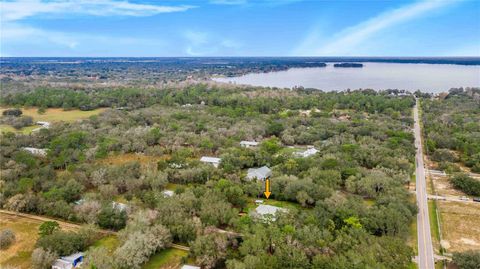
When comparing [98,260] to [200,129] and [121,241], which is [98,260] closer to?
[121,241]

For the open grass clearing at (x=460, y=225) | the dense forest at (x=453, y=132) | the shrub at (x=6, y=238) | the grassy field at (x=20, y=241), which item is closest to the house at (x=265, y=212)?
the open grass clearing at (x=460, y=225)

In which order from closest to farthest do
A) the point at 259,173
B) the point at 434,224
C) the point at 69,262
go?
the point at 69,262
the point at 434,224
the point at 259,173

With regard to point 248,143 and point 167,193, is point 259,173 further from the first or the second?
point 248,143

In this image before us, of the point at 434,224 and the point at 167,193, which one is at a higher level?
the point at 167,193

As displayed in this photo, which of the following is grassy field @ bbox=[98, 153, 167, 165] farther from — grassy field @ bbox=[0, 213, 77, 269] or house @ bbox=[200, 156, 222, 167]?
grassy field @ bbox=[0, 213, 77, 269]

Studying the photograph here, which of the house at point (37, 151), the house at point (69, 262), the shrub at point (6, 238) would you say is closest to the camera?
the house at point (69, 262)

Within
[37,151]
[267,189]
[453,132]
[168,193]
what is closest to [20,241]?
[168,193]

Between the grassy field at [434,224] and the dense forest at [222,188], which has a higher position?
the dense forest at [222,188]

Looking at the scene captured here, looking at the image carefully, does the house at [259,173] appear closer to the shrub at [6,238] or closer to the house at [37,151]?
the shrub at [6,238]
